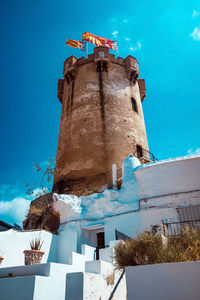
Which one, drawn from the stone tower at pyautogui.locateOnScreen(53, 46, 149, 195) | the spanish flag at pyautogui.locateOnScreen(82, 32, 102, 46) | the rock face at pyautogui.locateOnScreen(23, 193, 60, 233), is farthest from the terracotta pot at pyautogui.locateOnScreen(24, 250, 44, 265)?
the spanish flag at pyautogui.locateOnScreen(82, 32, 102, 46)

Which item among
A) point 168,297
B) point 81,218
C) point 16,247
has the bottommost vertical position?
point 168,297

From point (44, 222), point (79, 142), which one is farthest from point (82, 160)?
point (44, 222)

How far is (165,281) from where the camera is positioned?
416 cm

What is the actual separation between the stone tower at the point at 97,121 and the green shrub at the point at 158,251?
7367 mm

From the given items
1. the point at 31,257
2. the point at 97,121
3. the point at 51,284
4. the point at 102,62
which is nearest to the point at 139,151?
the point at 97,121

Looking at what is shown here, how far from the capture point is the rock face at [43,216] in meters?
12.3

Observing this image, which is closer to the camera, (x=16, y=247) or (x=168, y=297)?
(x=168, y=297)

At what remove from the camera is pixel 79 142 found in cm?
1602

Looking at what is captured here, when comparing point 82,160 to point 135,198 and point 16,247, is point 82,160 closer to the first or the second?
point 135,198

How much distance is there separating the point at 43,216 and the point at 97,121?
7237 millimetres

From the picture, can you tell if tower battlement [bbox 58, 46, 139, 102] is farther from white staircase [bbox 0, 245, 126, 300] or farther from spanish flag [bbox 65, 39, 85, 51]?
white staircase [bbox 0, 245, 126, 300]

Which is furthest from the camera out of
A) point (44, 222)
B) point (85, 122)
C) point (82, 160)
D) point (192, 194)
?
point (85, 122)

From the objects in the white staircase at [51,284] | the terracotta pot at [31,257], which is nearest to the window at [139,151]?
the white staircase at [51,284]

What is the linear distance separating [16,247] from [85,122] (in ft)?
32.4
